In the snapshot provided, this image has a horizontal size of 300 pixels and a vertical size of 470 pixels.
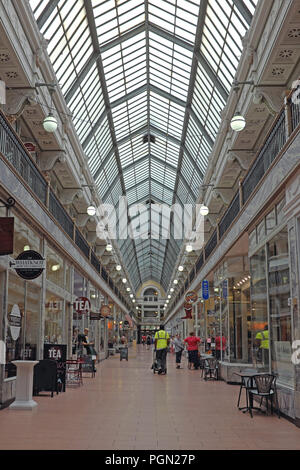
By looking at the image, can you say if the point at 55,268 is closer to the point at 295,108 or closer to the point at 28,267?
the point at 28,267

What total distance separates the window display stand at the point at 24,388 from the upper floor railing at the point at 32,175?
14.3 ft

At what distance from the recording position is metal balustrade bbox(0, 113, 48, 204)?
10.4 m

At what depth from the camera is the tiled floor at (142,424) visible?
21.5 ft

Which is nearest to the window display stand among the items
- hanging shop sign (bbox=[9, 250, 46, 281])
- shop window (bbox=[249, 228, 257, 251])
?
hanging shop sign (bbox=[9, 250, 46, 281])

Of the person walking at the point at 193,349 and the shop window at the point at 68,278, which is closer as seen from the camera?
the shop window at the point at 68,278

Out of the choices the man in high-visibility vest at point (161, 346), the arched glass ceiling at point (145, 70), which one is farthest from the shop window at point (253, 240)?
the man in high-visibility vest at point (161, 346)

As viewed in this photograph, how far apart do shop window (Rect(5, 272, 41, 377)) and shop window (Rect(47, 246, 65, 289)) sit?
5.72 feet

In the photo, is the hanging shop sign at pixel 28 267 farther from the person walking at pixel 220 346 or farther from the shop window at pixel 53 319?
the person walking at pixel 220 346

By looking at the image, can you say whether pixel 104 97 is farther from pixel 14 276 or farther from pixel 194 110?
pixel 14 276

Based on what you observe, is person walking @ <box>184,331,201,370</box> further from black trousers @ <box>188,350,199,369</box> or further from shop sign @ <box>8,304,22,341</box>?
shop sign @ <box>8,304,22,341</box>

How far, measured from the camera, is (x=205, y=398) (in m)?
11.7

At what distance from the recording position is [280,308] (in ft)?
33.2
